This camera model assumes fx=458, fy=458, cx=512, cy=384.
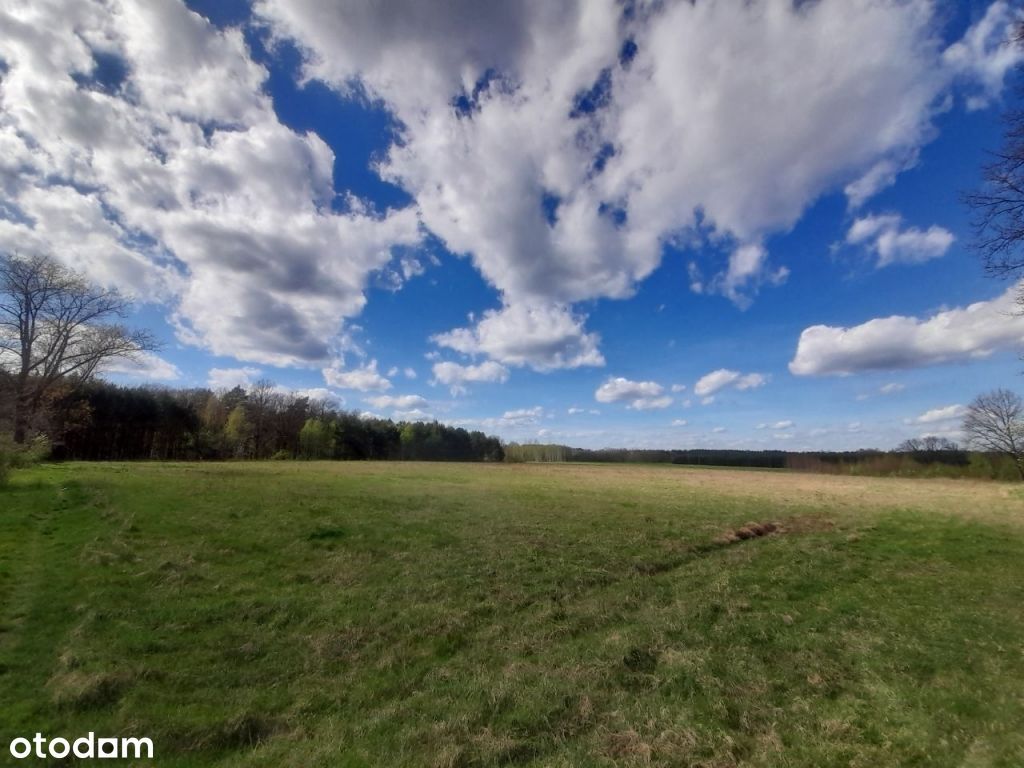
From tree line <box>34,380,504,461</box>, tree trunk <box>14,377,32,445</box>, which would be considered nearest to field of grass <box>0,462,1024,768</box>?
tree trunk <box>14,377,32,445</box>

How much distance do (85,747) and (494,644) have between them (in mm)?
6087

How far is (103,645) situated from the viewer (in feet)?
25.9

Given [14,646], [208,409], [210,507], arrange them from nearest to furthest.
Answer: [14,646] < [210,507] < [208,409]

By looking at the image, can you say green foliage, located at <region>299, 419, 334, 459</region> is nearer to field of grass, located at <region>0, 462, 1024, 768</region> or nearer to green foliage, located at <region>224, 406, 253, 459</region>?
green foliage, located at <region>224, 406, 253, 459</region>

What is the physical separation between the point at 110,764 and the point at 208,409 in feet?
356

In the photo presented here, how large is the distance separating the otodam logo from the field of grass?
0.14 meters

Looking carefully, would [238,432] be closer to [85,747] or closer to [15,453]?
[15,453]

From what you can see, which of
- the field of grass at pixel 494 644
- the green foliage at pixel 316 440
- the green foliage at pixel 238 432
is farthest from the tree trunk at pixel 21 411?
the green foliage at pixel 316 440

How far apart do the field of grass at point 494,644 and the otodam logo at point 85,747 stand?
0.14 meters

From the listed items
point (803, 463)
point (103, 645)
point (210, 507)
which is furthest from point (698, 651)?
point (803, 463)

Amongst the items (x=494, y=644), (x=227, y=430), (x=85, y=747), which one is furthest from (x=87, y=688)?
(x=227, y=430)

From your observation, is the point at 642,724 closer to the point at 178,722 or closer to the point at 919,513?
the point at 178,722

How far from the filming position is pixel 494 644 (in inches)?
361

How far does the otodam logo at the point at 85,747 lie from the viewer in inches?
212
